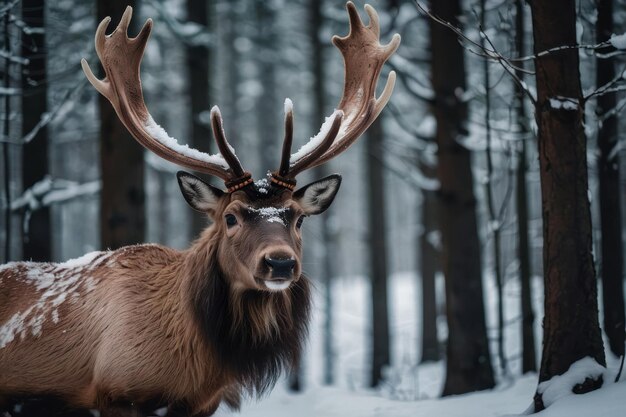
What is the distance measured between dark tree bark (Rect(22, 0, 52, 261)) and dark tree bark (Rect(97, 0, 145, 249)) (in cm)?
91

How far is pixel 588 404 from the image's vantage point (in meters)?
4.11

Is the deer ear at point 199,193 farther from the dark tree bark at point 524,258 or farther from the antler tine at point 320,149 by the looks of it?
the dark tree bark at point 524,258

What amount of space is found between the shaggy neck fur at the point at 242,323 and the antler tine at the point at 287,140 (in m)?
0.76

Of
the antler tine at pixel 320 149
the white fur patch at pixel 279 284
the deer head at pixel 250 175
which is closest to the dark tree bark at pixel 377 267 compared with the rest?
the deer head at pixel 250 175

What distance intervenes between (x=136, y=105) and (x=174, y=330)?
1.97 meters

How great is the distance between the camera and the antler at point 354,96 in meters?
5.20

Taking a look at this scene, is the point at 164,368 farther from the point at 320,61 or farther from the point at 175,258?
the point at 320,61

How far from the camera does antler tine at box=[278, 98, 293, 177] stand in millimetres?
4746

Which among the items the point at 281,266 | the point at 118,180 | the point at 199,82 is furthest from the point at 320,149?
the point at 199,82

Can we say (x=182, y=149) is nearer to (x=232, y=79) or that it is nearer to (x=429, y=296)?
(x=429, y=296)

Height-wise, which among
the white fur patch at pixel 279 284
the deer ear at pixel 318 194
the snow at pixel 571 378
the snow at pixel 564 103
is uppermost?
the snow at pixel 564 103

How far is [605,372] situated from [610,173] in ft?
7.84

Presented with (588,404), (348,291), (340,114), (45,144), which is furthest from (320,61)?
(348,291)

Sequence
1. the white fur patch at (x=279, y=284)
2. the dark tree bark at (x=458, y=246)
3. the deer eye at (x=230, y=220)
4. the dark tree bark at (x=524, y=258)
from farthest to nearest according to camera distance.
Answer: the dark tree bark at (x=524, y=258) → the dark tree bark at (x=458, y=246) → the deer eye at (x=230, y=220) → the white fur patch at (x=279, y=284)
